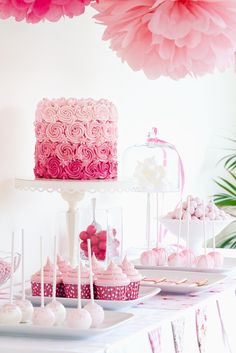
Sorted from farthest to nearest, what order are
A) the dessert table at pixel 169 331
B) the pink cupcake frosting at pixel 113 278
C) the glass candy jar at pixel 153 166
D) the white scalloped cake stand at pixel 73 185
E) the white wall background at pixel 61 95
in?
the glass candy jar at pixel 153 166 → the white wall background at pixel 61 95 → the white scalloped cake stand at pixel 73 185 → the pink cupcake frosting at pixel 113 278 → the dessert table at pixel 169 331

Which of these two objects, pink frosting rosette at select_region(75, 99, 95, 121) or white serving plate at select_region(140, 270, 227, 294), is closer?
white serving plate at select_region(140, 270, 227, 294)

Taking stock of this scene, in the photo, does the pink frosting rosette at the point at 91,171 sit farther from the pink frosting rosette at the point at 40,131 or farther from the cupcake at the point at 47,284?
the cupcake at the point at 47,284

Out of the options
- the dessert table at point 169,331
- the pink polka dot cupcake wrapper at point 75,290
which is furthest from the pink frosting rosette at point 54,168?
the pink polka dot cupcake wrapper at point 75,290

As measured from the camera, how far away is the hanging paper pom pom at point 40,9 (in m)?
0.33

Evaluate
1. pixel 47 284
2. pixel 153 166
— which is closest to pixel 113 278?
pixel 47 284

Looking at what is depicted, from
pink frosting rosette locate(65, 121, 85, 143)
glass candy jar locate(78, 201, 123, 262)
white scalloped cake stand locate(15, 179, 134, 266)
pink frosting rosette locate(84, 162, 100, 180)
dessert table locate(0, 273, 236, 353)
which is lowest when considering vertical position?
dessert table locate(0, 273, 236, 353)

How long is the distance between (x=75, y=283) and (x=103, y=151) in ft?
1.70

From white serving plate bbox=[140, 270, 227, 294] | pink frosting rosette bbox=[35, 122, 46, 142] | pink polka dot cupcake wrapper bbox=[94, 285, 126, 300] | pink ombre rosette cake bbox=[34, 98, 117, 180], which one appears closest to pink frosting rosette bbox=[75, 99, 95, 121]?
pink ombre rosette cake bbox=[34, 98, 117, 180]

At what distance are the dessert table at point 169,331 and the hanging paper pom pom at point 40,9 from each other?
2.51 feet

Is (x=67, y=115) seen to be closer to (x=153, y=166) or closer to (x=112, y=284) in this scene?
(x=112, y=284)

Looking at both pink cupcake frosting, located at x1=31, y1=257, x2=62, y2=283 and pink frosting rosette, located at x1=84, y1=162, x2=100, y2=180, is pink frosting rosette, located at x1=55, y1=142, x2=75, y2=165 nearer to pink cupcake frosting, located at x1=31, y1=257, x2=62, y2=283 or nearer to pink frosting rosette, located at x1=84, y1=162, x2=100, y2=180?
pink frosting rosette, located at x1=84, y1=162, x2=100, y2=180

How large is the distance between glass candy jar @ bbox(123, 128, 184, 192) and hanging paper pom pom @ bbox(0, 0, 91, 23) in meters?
2.04

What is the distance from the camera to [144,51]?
0.34m

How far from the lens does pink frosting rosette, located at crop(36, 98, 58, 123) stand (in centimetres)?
189
